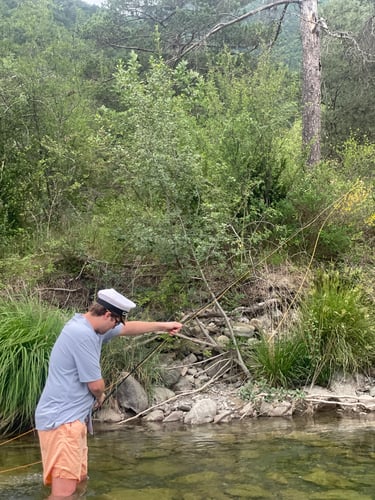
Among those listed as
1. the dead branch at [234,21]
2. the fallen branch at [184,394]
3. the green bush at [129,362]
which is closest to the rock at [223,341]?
the fallen branch at [184,394]

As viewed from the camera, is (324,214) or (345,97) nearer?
(324,214)

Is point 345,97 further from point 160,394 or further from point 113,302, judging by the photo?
point 113,302

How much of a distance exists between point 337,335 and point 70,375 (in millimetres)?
4262

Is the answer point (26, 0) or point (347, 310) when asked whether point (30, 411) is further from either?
point (26, 0)

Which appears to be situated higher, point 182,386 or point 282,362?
point 282,362

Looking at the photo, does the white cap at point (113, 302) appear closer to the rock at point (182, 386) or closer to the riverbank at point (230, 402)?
the riverbank at point (230, 402)

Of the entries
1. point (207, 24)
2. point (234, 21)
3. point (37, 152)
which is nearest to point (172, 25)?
point (207, 24)

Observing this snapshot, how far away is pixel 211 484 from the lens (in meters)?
4.84

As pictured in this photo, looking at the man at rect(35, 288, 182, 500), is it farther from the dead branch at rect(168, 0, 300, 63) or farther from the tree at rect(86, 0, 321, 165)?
the dead branch at rect(168, 0, 300, 63)

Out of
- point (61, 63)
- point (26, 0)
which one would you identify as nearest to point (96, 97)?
point (61, 63)

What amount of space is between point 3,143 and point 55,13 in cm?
3249

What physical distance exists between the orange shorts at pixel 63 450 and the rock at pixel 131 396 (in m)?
3.03

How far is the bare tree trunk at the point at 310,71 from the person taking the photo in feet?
40.7

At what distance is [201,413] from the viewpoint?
6.88 meters
